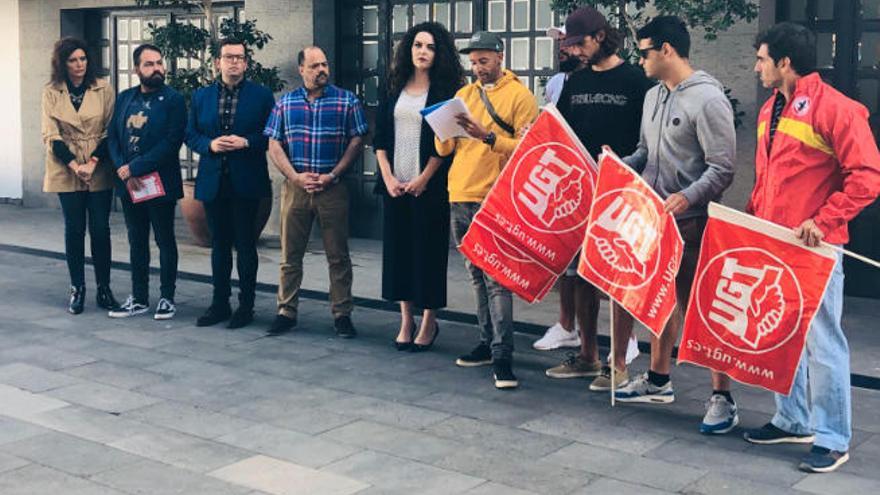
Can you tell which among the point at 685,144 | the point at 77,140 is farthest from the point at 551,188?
the point at 77,140

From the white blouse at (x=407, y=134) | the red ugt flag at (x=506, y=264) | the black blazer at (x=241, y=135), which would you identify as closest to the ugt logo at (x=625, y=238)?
the red ugt flag at (x=506, y=264)

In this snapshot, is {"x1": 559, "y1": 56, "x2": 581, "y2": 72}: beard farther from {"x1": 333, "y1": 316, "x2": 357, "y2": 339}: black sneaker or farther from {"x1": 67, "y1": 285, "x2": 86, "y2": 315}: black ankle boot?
{"x1": 67, "y1": 285, "x2": 86, "y2": 315}: black ankle boot

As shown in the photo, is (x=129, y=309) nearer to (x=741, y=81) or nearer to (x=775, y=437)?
(x=775, y=437)

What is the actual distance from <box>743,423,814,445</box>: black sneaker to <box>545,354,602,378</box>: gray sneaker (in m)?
1.40

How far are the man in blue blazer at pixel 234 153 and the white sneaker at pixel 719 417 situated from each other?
3613 millimetres

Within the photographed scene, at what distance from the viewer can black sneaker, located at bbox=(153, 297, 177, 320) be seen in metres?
8.64

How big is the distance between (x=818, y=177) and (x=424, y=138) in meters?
2.73

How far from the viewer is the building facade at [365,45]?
376 inches

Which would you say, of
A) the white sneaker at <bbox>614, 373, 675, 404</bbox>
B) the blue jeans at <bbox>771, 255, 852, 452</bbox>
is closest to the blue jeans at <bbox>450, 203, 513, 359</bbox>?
the white sneaker at <bbox>614, 373, 675, 404</bbox>

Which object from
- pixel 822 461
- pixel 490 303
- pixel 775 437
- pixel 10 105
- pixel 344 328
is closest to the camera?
pixel 822 461

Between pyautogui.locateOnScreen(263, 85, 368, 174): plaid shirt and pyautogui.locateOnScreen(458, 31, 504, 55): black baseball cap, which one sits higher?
pyautogui.locateOnScreen(458, 31, 504, 55): black baseball cap

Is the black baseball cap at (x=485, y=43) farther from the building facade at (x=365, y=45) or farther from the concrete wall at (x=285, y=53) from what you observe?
the concrete wall at (x=285, y=53)

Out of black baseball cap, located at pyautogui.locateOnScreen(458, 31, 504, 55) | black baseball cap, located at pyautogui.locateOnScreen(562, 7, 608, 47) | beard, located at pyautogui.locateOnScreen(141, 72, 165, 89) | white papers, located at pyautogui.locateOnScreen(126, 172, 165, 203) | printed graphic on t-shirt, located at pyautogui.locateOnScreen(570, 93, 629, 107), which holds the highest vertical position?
black baseball cap, located at pyautogui.locateOnScreen(562, 7, 608, 47)

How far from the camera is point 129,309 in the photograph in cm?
880
